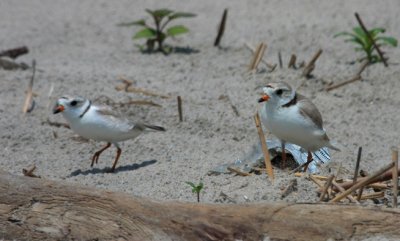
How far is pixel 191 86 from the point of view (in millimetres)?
8625

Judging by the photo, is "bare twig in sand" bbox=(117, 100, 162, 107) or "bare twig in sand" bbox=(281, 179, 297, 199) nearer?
Answer: "bare twig in sand" bbox=(281, 179, 297, 199)

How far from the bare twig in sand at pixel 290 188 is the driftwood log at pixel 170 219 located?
0.74m

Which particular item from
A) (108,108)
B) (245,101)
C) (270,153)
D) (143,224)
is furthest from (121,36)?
(143,224)

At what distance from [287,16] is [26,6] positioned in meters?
3.63

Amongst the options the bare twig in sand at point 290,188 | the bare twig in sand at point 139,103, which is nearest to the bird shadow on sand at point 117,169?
the bare twig in sand at point 139,103

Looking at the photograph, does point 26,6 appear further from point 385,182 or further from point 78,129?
point 385,182

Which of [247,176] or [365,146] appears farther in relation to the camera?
[365,146]

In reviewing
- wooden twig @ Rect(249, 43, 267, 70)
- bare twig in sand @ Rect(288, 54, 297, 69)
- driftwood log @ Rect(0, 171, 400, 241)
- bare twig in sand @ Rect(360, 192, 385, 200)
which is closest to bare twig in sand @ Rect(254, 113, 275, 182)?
bare twig in sand @ Rect(360, 192, 385, 200)

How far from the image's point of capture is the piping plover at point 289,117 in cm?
581

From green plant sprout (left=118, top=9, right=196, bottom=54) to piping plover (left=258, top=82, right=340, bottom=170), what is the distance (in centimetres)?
353

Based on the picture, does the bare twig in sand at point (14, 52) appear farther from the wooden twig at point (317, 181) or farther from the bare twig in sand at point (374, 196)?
the bare twig in sand at point (374, 196)

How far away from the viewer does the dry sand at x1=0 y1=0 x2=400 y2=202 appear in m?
6.48

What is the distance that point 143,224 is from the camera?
4551 mm

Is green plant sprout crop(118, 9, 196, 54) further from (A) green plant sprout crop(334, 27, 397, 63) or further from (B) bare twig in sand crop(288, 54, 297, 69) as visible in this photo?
(A) green plant sprout crop(334, 27, 397, 63)
